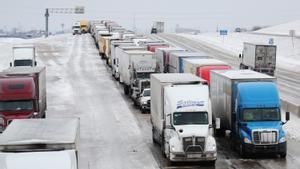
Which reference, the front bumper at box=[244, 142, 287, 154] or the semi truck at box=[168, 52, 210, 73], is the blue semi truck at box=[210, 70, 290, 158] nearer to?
the front bumper at box=[244, 142, 287, 154]

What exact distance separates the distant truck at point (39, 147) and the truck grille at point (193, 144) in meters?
7.08

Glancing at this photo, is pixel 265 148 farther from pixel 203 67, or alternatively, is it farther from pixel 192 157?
pixel 203 67

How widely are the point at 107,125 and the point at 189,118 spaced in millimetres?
10454

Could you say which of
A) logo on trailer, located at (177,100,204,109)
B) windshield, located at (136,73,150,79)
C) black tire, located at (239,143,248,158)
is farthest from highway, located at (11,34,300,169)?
logo on trailer, located at (177,100,204,109)

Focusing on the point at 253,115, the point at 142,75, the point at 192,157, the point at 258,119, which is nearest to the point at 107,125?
the point at 142,75

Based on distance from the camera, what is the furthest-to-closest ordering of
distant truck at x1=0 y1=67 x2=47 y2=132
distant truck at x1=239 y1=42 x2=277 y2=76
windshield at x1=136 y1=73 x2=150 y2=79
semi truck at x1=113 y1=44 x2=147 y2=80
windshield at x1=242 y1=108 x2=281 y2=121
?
distant truck at x1=239 y1=42 x2=277 y2=76
semi truck at x1=113 y1=44 x2=147 y2=80
windshield at x1=136 y1=73 x2=150 y2=79
distant truck at x1=0 y1=67 x2=47 y2=132
windshield at x1=242 y1=108 x2=281 y2=121

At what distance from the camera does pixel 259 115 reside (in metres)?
27.5

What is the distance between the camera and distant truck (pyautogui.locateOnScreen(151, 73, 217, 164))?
25.1 m

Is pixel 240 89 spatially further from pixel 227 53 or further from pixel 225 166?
pixel 227 53

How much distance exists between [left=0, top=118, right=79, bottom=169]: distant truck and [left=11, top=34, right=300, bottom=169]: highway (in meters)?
6.42

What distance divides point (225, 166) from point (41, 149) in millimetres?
10976

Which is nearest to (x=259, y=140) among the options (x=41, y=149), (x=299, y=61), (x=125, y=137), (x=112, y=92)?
(x=125, y=137)

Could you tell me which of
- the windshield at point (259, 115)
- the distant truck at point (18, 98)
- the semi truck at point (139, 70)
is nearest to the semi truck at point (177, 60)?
the semi truck at point (139, 70)

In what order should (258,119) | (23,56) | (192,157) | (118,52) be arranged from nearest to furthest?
(192,157) < (258,119) < (118,52) < (23,56)
